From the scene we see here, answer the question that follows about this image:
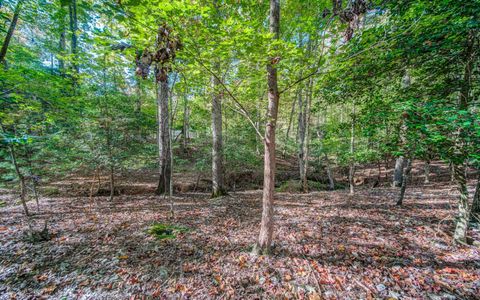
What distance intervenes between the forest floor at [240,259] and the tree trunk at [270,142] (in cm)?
31

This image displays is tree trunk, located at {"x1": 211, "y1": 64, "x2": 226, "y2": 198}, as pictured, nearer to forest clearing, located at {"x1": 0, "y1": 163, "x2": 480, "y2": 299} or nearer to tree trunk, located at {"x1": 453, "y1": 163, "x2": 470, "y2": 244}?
forest clearing, located at {"x1": 0, "y1": 163, "x2": 480, "y2": 299}

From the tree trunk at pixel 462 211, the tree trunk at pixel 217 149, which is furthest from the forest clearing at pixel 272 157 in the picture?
the tree trunk at pixel 217 149

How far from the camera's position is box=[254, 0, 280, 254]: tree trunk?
2.89 m

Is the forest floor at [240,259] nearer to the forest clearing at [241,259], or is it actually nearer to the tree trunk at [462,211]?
the forest clearing at [241,259]

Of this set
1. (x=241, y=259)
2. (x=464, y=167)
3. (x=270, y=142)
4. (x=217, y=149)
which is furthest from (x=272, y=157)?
(x=217, y=149)

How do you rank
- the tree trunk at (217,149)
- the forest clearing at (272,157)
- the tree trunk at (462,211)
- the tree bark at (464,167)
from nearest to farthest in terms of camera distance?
1. the forest clearing at (272,157)
2. the tree bark at (464,167)
3. the tree trunk at (462,211)
4. the tree trunk at (217,149)

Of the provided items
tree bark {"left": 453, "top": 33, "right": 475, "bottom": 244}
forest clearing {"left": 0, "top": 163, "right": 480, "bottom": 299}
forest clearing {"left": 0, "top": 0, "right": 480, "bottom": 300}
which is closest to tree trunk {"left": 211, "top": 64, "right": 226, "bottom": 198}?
forest clearing {"left": 0, "top": 0, "right": 480, "bottom": 300}

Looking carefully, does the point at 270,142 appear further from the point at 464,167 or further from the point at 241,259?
the point at 464,167

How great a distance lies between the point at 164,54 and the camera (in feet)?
7.79

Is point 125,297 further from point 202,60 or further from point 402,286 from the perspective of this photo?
point 402,286

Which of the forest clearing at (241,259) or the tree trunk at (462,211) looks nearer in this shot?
the forest clearing at (241,259)

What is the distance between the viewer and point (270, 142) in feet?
9.81

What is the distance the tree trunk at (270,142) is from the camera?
289 centimetres

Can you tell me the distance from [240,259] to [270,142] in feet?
6.99
